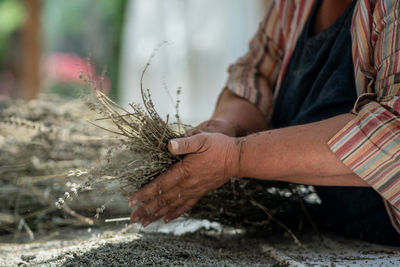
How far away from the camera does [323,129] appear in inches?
35.9

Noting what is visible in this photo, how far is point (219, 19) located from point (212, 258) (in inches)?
128

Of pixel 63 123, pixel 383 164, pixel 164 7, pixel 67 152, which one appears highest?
pixel 164 7

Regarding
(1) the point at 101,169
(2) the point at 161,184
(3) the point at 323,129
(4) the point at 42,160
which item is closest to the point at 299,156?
(3) the point at 323,129

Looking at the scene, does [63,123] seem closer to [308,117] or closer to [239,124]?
[239,124]

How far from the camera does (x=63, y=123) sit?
1.56 meters

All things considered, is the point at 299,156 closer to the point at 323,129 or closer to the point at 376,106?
the point at 323,129

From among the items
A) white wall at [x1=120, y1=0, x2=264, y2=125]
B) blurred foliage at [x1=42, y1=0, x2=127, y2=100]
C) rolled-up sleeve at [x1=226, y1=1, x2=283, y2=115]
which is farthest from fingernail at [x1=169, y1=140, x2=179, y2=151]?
blurred foliage at [x1=42, y1=0, x2=127, y2=100]

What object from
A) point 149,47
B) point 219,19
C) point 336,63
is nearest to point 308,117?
point 336,63

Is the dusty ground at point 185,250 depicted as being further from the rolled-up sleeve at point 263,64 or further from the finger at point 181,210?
the rolled-up sleeve at point 263,64

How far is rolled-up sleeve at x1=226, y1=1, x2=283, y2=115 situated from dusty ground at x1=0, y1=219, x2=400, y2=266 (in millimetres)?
419

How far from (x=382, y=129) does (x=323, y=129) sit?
11cm

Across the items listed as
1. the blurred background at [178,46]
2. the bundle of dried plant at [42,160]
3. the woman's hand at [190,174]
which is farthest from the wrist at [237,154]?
the blurred background at [178,46]

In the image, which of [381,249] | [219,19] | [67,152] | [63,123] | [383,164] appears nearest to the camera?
[383,164]

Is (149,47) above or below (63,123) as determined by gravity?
above
